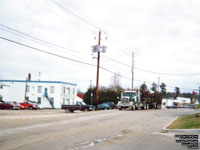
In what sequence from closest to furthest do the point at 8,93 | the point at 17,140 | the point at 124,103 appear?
the point at 17,140 < the point at 124,103 < the point at 8,93

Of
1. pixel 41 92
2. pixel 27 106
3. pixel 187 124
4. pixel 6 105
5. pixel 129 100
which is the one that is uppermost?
pixel 41 92

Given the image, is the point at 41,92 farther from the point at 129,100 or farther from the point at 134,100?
the point at 134,100

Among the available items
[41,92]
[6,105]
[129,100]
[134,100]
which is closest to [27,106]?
[6,105]

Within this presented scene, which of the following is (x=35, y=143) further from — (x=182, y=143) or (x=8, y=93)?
(x=8, y=93)

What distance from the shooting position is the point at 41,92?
2598 inches

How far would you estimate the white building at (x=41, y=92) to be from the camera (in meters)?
65.6

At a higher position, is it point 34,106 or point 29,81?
point 29,81

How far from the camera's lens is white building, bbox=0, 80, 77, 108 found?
215ft

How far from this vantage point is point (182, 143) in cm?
1002

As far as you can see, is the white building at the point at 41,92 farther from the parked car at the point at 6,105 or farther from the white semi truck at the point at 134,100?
the white semi truck at the point at 134,100

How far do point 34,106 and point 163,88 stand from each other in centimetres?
13005

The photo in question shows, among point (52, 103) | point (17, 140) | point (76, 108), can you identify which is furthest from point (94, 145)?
point (52, 103)

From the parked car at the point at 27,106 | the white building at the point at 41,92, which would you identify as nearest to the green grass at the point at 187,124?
the parked car at the point at 27,106

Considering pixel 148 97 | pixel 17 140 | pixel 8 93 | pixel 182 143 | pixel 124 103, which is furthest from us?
pixel 8 93
